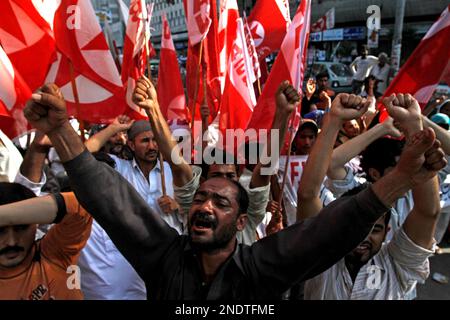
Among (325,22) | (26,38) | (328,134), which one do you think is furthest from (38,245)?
(325,22)

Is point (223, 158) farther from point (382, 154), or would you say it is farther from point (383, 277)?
point (383, 277)

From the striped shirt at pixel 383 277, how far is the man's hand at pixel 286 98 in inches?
30.9

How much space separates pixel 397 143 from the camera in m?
2.84

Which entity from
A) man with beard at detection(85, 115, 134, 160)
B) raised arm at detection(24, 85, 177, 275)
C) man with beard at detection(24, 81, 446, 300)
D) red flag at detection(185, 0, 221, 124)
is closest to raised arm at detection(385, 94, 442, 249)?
man with beard at detection(24, 81, 446, 300)

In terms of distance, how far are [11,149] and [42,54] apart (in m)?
0.93

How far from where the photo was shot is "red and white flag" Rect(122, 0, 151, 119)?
3285 millimetres

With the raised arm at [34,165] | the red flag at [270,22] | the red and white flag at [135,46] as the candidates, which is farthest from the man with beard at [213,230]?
the red flag at [270,22]

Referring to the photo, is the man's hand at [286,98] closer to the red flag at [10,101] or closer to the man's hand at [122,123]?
the man's hand at [122,123]

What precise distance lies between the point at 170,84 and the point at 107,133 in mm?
1490

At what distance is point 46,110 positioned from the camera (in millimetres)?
1379

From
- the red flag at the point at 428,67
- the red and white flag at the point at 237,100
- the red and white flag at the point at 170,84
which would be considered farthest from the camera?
the red and white flag at the point at 170,84

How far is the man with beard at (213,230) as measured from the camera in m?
1.35
